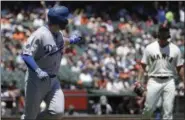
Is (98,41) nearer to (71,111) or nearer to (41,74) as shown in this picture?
(71,111)

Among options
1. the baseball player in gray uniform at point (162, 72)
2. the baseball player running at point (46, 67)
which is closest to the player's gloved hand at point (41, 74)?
the baseball player running at point (46, 67)

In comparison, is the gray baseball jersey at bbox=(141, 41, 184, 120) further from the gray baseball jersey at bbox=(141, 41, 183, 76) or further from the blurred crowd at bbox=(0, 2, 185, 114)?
the blurred crowd at bbox=(0, 2, 185, 114)

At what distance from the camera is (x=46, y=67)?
23.1 feet

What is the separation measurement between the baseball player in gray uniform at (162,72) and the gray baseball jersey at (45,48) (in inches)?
107

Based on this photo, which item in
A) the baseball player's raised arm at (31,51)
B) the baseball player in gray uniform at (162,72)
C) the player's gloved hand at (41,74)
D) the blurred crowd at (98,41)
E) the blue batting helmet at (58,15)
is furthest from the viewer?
the blurred crowd at (98,41)

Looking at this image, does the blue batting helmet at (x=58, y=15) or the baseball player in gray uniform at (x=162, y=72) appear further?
the baseball player in gray uniform at (x=162, y=72)

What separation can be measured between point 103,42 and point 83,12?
11.8 feet

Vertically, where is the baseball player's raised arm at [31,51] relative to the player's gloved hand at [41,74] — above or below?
above

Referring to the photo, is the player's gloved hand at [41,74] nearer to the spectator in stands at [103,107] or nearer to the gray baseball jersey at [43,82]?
the gray baseball jersey at [43,82]

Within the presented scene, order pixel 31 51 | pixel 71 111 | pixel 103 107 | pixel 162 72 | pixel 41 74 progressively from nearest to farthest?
pixel 41 74
pixel 31 51
pixel 162 72
pixel 71 111
pixel 103 107

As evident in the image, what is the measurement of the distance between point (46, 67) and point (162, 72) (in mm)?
2920

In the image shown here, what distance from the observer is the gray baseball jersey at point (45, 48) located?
22.6 ft

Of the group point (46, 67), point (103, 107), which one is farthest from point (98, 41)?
point (46, 67)

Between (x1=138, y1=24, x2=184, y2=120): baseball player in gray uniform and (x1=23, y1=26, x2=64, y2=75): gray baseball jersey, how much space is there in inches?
107
